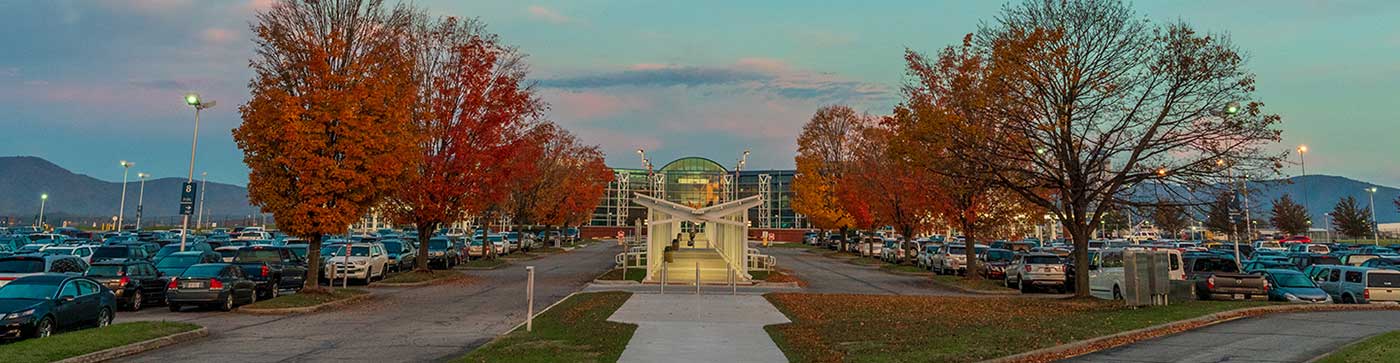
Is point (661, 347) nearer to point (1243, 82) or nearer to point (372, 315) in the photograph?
point (372, 315)

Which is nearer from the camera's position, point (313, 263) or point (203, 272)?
point (203, 272)

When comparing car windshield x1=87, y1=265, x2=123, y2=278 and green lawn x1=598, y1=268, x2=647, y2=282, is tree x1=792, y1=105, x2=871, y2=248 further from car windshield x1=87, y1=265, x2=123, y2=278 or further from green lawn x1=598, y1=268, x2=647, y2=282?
car windshield x1=87, y1=265, x2=123, y2=278

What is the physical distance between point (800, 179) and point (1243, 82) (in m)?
41.3

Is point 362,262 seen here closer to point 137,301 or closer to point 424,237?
point 424,237

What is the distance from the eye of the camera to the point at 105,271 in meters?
20.1

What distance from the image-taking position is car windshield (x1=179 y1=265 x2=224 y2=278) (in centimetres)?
1967

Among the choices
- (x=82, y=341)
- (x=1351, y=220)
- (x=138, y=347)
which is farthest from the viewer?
(x=1351, y=220)

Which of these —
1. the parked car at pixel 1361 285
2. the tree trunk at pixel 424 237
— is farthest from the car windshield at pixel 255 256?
the parked car at pixel 1361 285

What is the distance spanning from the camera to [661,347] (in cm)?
1275

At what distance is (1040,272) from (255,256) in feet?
85.8

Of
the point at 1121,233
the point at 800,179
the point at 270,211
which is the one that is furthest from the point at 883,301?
the point at 1121,233

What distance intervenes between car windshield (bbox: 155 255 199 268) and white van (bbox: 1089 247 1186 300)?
1099 inches

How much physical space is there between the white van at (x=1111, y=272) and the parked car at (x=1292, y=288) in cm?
218

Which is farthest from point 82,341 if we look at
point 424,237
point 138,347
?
point 424,237
